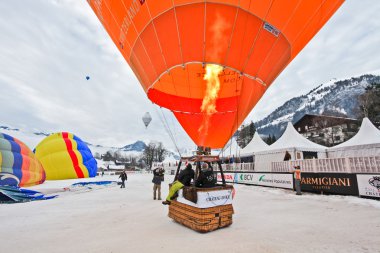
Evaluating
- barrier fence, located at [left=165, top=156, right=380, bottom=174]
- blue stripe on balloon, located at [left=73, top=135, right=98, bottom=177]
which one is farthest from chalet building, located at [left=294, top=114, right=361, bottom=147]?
blue stripe on balloon, located at [left=73, top=135, right=98, bottom=177]

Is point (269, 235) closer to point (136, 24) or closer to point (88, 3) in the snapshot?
point (136, 24)

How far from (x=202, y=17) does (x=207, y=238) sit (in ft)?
20.0

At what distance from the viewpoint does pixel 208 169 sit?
5273 mm

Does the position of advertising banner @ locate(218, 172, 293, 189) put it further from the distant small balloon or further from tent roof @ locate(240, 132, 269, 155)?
the distant small balloon

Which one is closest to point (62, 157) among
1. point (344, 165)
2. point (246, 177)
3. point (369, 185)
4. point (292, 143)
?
point (246, 177)

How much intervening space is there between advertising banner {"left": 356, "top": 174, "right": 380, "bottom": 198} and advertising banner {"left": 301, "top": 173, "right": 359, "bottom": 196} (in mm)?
203

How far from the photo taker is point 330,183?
10016mm

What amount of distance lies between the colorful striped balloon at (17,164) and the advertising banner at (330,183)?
16.3m

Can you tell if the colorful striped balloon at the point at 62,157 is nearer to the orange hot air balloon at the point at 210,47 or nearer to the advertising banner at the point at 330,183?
the orange hot air balloon at the point at 210,47

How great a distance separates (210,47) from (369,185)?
8.23 metres

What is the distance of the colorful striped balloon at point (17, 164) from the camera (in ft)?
42.1

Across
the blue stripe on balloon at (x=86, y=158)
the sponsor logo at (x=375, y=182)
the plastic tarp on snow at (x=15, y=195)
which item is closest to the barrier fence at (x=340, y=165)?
the sponsor logo at (x=375, y=182)

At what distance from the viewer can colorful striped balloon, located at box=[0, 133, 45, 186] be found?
12.8 meters

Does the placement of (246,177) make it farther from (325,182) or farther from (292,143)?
(325,182)
